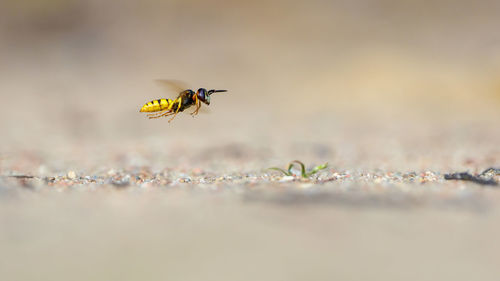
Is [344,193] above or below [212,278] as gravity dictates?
above

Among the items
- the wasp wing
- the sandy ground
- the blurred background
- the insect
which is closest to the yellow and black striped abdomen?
the insect

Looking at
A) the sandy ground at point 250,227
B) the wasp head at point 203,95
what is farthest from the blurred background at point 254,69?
the sandy ground at point 250,227

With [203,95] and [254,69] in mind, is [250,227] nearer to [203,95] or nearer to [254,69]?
[203,95]

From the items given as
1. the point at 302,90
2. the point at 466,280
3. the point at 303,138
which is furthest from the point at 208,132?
the point at 466,280

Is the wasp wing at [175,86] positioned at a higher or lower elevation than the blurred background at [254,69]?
lower

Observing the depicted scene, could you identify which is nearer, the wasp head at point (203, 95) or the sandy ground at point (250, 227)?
the sandy ground at point (250, 227)

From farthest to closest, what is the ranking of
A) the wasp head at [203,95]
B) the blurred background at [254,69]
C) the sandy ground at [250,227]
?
the blurred background at [254,69]
the wasp head at [203,95]
the sandy ground at [250,227]

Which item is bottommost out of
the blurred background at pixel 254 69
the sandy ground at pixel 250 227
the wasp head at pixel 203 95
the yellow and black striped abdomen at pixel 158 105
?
the sandy ground at pixel 250 227

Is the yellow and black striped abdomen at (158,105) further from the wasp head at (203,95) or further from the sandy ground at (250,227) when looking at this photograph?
the sandy ground at (250,227)

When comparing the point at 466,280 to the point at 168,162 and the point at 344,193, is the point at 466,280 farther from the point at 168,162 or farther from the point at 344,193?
the point at 168,162
